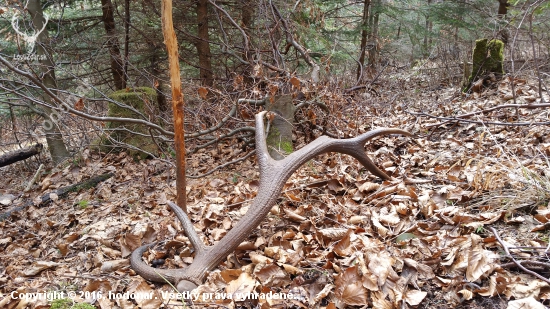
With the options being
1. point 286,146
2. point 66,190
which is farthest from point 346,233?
point 66,190

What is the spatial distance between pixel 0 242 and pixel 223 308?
3.77 m

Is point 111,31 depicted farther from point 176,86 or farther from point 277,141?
point 176,86

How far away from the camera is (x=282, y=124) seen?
480 cm

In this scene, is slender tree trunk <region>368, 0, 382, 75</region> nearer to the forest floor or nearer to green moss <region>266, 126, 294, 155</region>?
the forest floor

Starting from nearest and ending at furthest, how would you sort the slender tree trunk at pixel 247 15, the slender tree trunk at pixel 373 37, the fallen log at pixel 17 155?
the slender tree trunk at pixel 247 15, the fallen log at pixel 17 155, the slender tree trunk at pixel 373 37

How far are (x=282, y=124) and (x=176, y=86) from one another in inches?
87.2

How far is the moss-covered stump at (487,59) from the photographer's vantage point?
20.2 ft

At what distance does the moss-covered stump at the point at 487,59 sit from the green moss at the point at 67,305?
691 centimetres

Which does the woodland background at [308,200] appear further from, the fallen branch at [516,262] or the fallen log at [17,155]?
the fallen log at [17,155]

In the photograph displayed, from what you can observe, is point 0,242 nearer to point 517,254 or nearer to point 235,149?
point 235,149

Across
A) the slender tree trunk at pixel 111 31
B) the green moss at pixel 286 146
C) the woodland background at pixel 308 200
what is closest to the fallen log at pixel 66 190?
the woodland background at pixel 308 200

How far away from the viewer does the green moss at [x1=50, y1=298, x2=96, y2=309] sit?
2.28 m

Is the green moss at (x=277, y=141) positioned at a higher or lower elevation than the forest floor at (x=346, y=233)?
higher

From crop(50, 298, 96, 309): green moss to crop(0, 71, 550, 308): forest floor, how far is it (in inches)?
2.8
